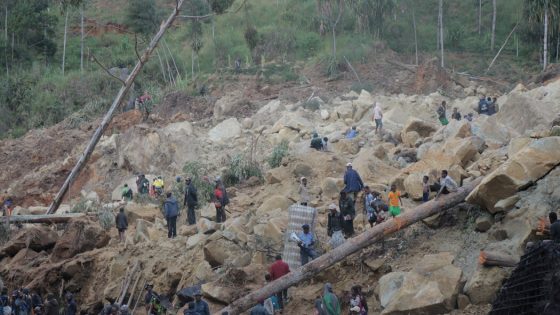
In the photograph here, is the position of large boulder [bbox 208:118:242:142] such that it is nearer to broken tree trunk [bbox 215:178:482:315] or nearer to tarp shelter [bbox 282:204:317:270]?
tarp shelter [bbox 282:204:317:270]

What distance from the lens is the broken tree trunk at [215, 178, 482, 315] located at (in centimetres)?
1115

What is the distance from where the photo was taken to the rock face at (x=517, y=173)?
1126cm

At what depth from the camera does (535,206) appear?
10.8 m

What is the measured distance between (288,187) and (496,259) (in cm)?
713

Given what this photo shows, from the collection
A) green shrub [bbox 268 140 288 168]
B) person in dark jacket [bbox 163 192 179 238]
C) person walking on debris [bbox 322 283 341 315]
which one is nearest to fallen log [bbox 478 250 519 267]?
person walking on debris [bbox 322 283 341 315]

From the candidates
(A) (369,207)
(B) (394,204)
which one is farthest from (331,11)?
(B) (394,204)

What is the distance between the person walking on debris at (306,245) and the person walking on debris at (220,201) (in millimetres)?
3296

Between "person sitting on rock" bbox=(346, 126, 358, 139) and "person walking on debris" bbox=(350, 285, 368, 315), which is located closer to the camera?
"person walking on debris" bbox=(350, 285, 368, 315)

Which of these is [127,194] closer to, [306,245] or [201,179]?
[201,179]

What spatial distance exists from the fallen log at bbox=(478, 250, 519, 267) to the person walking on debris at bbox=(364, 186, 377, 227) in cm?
268

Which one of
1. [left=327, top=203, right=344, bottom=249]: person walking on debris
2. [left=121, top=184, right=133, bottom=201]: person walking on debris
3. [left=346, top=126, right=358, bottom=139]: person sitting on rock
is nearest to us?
[left=327, top=203, right=344, bottom=249]: person walking on debris

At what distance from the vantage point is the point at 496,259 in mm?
10086

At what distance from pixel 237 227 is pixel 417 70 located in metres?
16.5

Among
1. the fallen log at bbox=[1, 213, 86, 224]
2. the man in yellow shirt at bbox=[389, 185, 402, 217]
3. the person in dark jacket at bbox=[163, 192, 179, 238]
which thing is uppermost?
the man in yellow shirt at bbox=[389, 185, 402, 217]
